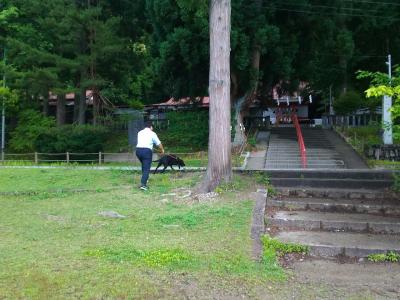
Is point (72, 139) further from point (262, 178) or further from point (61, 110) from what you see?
point (262, 178)

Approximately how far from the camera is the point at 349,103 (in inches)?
1097

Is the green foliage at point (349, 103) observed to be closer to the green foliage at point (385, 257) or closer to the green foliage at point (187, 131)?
the green foliage at point (187, 131)

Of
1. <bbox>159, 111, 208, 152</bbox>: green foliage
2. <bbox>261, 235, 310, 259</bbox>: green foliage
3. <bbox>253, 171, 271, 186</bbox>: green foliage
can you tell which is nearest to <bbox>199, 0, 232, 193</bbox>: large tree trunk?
<bbox>253, 171, 271, 186</bbox>: green foliage

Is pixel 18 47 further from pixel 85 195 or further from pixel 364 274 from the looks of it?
pixel 364 274

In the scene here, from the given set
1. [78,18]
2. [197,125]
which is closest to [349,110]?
[197,125]

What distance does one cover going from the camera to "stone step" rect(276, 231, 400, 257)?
707cm

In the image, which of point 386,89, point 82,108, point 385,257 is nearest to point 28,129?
point 82,108

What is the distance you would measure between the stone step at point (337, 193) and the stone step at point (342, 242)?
9.02 ft

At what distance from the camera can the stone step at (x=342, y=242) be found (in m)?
Answer: 7.07

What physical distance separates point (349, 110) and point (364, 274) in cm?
2323

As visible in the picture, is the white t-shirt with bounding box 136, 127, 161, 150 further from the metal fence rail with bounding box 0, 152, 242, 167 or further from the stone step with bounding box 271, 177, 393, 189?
the metal fence rail with bounding box 0, 152, 242, 167

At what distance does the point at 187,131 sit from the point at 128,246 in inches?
774

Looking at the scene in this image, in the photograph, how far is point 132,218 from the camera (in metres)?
8.82

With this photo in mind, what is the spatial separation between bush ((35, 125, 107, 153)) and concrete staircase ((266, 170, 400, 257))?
48.6 ft
